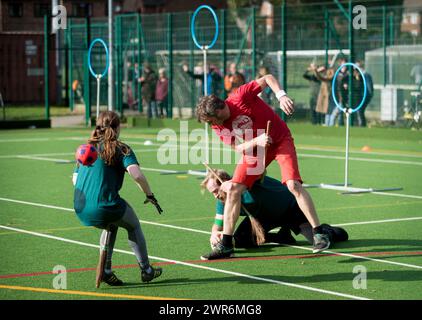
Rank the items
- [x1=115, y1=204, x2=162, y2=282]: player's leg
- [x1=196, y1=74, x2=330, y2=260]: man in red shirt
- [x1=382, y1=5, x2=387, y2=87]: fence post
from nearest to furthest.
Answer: [x1=115, y1=204, x2=162, y2=282]: player's leg
[x1=196, y1=74, x2=330, y2=260]: man in red shirt
[x1=382, y1=5, x2=387, y2=87]: fence post

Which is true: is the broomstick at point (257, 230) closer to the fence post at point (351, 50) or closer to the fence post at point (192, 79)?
the fence post at point (351, 50)

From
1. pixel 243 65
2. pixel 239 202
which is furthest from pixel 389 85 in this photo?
pixel 239 202

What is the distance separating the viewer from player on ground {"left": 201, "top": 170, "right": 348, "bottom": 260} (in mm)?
11062

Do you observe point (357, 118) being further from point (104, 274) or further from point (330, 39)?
point (104, 274)

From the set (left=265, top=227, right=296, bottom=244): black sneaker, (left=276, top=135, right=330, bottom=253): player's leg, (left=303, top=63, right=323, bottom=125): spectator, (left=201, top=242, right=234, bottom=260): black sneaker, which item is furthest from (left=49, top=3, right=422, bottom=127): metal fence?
(left=201, top=242, right=234, bottom=260): black sneaker

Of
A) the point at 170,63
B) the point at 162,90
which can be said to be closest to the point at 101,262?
the point at 170,63

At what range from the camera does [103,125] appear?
9414 mm

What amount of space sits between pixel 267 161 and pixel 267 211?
59cm

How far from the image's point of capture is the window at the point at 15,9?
64.3m

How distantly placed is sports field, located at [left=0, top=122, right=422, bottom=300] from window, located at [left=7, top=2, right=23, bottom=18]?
148 ft

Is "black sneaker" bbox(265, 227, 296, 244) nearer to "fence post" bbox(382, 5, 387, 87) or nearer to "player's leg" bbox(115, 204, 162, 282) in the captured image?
"player's leg" bbox(115, 204, 162, 282)

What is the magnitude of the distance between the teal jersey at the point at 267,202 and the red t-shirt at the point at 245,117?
2.08ft

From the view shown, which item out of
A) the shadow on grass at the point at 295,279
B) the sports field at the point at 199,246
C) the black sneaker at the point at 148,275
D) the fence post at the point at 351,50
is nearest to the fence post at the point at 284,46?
the fence post at the point at 351,50
